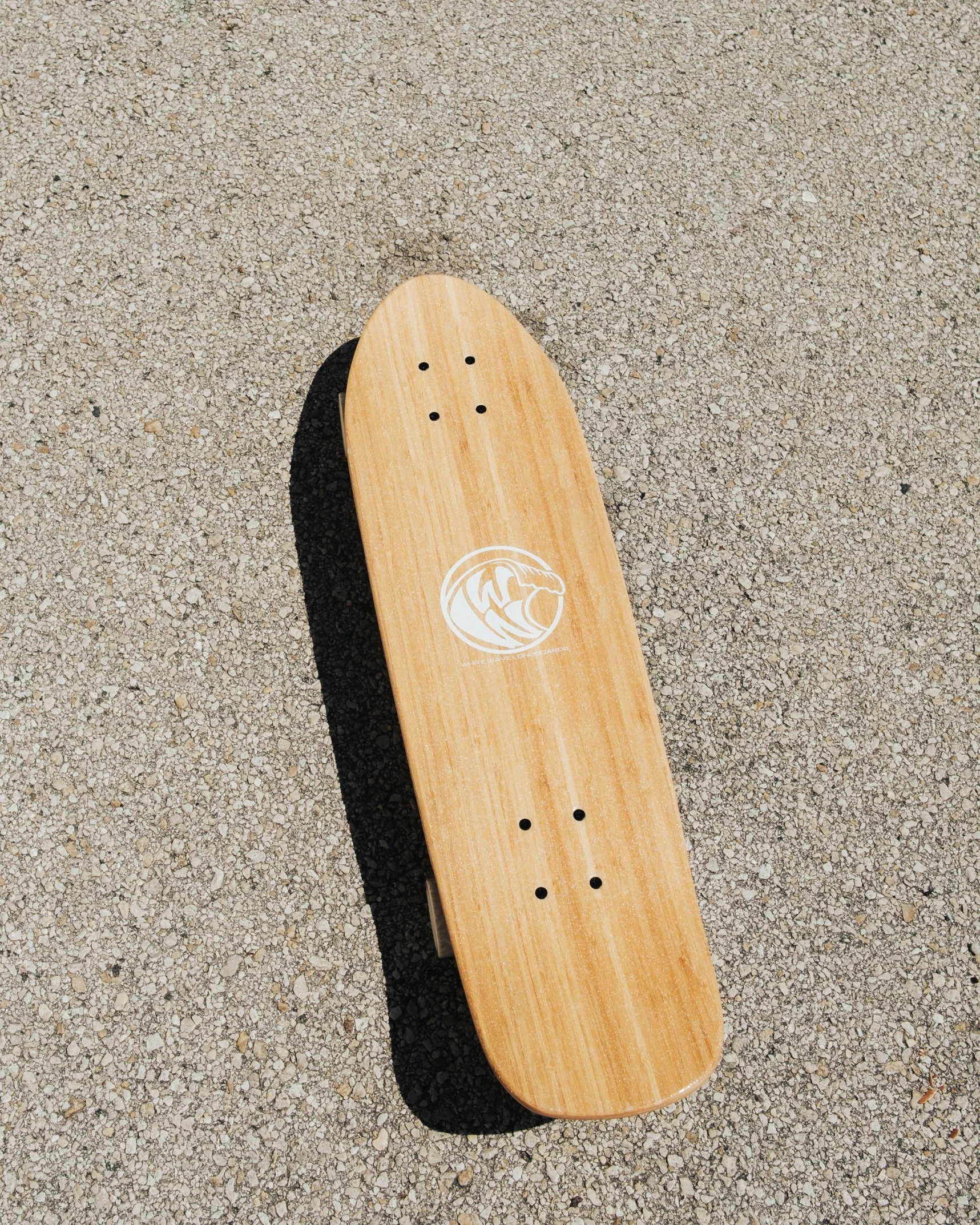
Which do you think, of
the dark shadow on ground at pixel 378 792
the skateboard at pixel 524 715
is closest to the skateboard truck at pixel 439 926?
the skateboard at pixel 524 715

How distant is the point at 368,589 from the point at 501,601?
0.46 metres

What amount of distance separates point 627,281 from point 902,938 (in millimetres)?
2179

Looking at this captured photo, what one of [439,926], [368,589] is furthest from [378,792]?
[368,589]

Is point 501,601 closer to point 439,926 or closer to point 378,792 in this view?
point 378,792

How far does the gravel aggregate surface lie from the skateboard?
0.25 m

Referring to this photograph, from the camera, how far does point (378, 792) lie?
2689 millimetres

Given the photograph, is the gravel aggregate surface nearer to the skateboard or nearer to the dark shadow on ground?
the dark shadow on ground

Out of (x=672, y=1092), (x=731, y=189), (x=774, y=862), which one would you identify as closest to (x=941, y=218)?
(x=731, y=189)

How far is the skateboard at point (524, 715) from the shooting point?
7.79 ft

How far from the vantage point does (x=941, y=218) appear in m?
3.30

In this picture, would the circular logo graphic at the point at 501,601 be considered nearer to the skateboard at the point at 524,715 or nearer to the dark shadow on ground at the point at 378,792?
the skateboard at the point at 524,715

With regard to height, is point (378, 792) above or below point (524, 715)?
below

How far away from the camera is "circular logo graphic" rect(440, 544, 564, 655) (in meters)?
2.56

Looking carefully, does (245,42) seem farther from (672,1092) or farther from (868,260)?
(672,1092)
